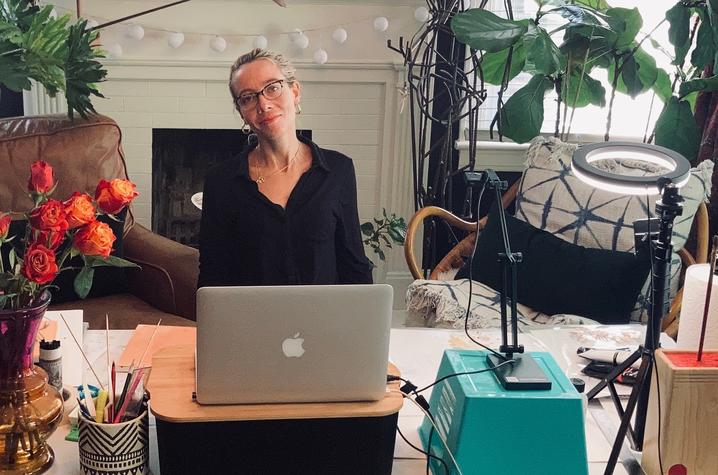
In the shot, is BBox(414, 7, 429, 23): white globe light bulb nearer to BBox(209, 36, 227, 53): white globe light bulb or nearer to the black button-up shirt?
BBox(209, 36, 227, 53): white globe light bulb

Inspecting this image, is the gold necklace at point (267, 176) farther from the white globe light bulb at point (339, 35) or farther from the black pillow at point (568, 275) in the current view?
the white globe light bulb at point (339, 35)

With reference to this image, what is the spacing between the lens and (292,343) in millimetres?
1351

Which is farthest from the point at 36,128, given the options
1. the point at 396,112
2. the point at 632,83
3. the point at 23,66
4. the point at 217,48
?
the point at 632,83

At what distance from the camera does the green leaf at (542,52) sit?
3055 millimetres

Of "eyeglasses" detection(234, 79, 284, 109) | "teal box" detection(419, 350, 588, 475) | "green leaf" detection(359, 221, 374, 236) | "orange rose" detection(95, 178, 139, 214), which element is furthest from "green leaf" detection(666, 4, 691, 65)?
"orange rose" detection(95, 178, 139, 214)

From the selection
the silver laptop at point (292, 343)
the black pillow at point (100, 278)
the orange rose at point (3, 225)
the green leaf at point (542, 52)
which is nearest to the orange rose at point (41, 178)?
the orange rose at point (3, 225)

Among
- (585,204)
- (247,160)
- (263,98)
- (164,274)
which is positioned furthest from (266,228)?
(585,204)

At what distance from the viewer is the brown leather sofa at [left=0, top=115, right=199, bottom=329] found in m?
2.76

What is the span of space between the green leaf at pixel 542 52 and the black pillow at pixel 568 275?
556 millimetres

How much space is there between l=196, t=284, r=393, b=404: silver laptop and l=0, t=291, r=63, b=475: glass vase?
0.77ft

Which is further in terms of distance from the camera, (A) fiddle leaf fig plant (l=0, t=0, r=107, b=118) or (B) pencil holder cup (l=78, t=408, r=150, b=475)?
(A) fiddle leaf fig plant (l=0, t=0, r=107, b=118)

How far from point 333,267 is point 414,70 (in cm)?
167

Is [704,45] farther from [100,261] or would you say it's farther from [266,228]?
[100,261]

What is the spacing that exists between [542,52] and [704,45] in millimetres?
573
